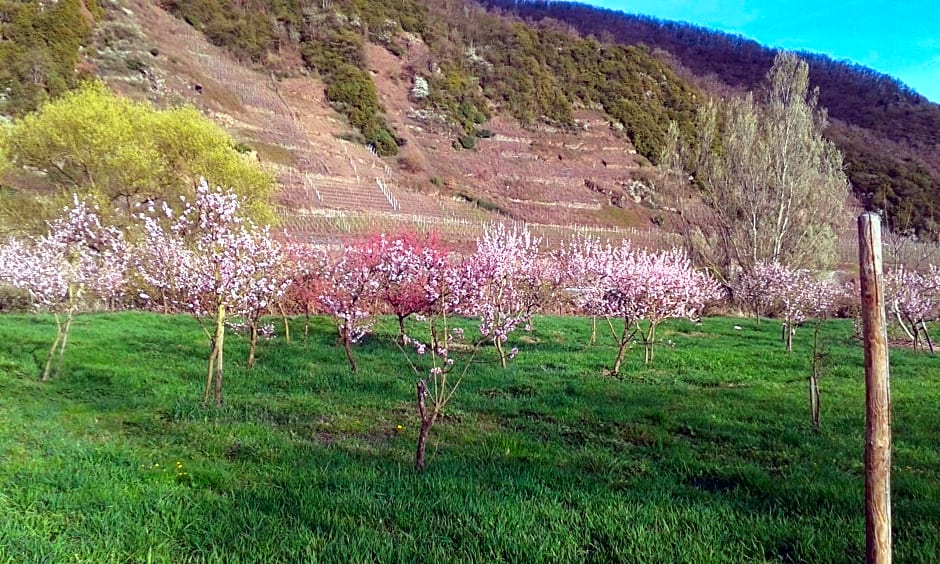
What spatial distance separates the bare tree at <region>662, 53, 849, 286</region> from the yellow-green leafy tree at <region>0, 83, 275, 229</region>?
20.0m

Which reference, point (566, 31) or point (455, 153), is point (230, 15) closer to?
point (455, 153)

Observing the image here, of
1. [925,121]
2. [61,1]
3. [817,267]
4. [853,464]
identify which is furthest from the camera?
→ [925,121]

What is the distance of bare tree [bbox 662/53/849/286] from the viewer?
80.4ft

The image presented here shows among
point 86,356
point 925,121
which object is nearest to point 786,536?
point 86,356

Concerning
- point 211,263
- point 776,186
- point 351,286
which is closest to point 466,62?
point 776,186

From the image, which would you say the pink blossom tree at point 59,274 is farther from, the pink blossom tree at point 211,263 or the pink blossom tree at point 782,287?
the pink blossom tree at point 782,287

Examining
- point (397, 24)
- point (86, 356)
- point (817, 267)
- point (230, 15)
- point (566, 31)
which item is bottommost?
point (86, 356)

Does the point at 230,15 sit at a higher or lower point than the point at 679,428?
higher

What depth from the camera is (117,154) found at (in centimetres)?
2009

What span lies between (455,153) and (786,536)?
71562 mm

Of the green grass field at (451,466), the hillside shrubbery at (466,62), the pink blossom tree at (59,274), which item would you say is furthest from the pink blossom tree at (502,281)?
the hillside shrubbery at (466,62)

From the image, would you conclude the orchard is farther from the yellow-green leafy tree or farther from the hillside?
the hillside

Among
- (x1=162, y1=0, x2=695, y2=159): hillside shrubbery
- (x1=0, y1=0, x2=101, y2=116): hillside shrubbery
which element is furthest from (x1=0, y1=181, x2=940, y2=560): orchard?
(x1=162, y1=0, x2=695, y2=159): hillside shrubbery

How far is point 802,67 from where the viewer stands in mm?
25422
